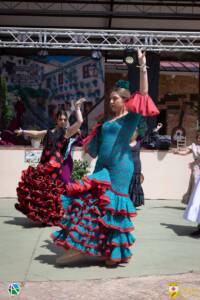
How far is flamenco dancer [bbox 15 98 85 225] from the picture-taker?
7051 millimetres

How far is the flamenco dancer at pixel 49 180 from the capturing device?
7.05 metres

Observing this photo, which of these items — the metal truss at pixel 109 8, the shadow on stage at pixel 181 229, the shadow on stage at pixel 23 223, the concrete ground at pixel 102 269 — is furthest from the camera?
the metal truss at pixel 109 8

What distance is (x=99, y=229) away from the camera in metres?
4.80


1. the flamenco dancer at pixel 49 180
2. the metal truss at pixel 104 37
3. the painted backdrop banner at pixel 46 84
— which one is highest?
the metal truss at pixel 104 37

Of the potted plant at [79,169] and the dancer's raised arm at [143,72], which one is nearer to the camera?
the dancer's raised arm at [143,72]

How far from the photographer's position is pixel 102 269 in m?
4.81

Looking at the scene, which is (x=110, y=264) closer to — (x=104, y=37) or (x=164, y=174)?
(x=164, y=174)

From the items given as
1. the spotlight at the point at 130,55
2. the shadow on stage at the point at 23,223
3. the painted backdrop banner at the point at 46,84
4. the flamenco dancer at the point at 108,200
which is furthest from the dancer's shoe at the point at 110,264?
the painted backdrop banner at the point at 46,84

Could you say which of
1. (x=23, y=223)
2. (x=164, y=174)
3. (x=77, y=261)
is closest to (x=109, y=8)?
(x=164, y=174)

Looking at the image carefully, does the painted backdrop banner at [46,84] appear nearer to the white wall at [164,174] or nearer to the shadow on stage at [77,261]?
the white wall at [164,174]

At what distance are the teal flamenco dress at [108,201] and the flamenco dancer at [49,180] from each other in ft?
6.84

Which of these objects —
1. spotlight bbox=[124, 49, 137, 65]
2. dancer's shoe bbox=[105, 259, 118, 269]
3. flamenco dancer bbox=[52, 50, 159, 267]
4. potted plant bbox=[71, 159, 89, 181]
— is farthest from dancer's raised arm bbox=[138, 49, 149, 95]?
spotlight bbox=[124, 49, 137, 65]

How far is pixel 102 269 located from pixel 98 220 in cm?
44

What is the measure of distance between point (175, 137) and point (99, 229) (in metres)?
17.1
